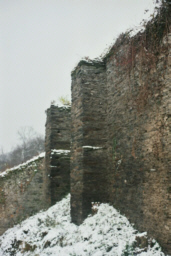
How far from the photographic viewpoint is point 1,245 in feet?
27.2

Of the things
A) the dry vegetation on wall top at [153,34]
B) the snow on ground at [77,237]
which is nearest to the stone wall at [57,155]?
the snow on ground at [77,237]

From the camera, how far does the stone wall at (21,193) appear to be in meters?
10.4

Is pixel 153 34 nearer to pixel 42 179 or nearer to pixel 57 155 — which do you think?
pixel 57 155

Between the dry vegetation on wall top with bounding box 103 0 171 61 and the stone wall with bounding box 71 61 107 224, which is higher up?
the dry vegetation on wall top with bounding box 103 0 171 61

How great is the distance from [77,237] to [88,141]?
99.2 inches

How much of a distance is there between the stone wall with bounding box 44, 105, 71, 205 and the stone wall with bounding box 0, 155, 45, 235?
0.51m

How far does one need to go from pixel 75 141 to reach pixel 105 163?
1.16 meters

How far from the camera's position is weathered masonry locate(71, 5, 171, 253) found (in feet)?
16.7

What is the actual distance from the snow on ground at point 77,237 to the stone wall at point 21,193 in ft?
6.91

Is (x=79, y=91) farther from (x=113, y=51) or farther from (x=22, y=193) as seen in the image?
(x=22, y=193)

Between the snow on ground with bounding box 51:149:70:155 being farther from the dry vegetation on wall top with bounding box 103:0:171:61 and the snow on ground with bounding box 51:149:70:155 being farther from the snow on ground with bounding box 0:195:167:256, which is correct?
the dry vegetation on wall top with bounding box 103:0:171:61

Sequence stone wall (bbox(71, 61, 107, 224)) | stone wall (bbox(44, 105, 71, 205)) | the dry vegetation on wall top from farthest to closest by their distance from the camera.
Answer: stone wall (bbox(44, 105, 71, 205)) → stone wall (bbox(71, 61, 107, 224)) → the dry vegetation on wall top

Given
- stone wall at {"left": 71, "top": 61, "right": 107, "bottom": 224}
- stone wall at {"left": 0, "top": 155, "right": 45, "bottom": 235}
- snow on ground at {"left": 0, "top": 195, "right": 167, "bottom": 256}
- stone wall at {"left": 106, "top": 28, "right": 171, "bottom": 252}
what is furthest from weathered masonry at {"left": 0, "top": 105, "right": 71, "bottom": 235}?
stone wall at {"left": 106, "top": 28, "right": 171, "bottom": 252}

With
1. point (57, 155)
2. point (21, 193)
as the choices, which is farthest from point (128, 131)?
point (21, 193)
